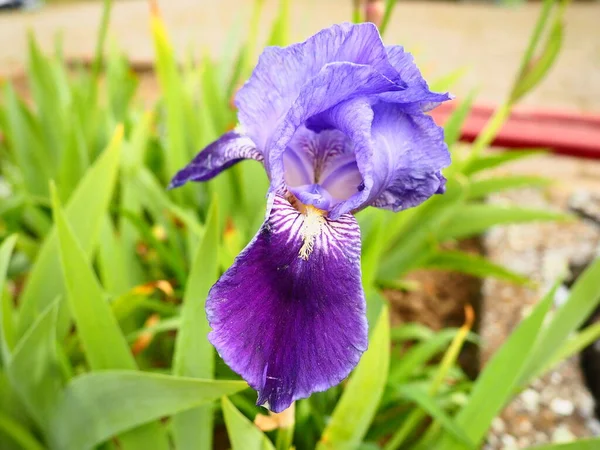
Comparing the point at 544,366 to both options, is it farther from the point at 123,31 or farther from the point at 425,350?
the point at 123,31

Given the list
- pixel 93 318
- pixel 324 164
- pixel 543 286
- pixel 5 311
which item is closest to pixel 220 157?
pixel 324 164

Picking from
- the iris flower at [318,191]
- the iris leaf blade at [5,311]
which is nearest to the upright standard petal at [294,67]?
the iris flower at [318,191]

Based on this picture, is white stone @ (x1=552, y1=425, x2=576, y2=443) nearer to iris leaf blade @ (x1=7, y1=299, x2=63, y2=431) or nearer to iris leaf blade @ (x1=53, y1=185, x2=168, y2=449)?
iris leaf blade @ (x1=53, y1=185, x2=168, y2=449)

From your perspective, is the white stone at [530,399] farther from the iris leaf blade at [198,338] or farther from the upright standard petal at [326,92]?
the upright standard petal at [326,92]

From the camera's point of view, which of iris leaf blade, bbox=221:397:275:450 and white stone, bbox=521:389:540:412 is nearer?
iris leaf blade, bbox=221:397:275:450

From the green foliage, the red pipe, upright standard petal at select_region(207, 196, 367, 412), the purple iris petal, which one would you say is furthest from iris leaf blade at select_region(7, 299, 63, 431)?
the red pipe

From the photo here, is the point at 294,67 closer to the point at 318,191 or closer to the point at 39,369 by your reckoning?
the point at 318,191
